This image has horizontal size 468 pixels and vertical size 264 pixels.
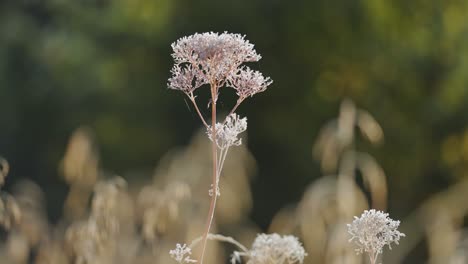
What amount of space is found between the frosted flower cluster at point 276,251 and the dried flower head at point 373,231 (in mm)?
75

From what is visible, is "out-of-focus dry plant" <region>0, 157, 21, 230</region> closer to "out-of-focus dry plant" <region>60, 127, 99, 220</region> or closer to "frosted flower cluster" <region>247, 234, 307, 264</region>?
"frosted flower cluster" <region>247, 234, 307, 264</region>

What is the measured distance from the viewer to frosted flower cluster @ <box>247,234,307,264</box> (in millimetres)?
750

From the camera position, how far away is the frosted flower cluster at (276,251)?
0.75 m

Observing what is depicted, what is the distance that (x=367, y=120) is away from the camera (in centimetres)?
217

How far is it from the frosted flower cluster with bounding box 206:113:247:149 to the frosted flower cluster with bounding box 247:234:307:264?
0.55ft

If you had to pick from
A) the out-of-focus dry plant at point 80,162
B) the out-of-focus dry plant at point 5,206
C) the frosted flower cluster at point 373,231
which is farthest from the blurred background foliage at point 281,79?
the frosted flower cluster at point 373,231

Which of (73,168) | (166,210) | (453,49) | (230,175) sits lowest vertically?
(166,210)

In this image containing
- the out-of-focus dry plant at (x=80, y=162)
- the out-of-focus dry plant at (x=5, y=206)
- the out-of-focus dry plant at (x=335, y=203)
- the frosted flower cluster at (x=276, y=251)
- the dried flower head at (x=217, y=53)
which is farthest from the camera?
the out-of-focus dry plant at (x=80, y=162)

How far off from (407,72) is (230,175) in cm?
524

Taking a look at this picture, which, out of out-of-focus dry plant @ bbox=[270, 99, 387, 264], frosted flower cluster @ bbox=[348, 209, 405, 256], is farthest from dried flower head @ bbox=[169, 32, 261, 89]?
out-of-focus dry plant @ bbox=[270, 99, 387, 264]

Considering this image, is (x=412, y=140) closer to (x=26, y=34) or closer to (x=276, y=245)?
(x=26, y=34)

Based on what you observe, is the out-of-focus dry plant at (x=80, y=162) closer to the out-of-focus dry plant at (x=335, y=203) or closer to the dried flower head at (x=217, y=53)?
the out-of-focus dry plant at (x=335, y=203)

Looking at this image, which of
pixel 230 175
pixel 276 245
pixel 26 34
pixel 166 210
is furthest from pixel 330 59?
pixel 276 245

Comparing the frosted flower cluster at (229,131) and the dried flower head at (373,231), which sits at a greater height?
the frosted flower cluster at (229,131)
